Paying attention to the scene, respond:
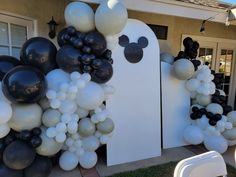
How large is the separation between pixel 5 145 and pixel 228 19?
15.2 ft

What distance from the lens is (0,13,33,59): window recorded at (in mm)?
→ 3462

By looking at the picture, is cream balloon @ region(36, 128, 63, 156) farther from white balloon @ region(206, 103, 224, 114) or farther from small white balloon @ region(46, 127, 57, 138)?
white balloon @ region(206, 103, 224, 114)

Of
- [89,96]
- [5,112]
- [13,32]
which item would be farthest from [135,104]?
[13,32]

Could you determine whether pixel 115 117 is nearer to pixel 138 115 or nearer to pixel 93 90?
pixel 138 115

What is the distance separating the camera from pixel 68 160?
9.34ft

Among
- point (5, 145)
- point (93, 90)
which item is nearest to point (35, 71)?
point (93, 90)

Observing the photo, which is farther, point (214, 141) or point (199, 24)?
point (199, 24)

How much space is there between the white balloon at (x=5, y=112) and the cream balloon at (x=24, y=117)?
102 mm

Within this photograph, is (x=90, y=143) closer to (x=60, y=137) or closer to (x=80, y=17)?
(x=60, y=137)

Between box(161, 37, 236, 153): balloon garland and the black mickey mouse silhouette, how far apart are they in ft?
2.40

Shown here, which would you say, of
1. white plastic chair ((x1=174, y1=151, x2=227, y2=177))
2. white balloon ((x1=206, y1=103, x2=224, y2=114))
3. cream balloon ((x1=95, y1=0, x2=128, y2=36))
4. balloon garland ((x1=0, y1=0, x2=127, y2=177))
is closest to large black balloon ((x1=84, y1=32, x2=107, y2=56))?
balloon garland ((x1=0, y1=0, x2=127, y2=177))

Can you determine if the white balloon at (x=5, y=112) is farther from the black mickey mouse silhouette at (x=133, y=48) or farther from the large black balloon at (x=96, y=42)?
the black mickey mouse silhouette at (x=133, y=48)

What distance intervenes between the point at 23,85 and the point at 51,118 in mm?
544

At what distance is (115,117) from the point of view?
3207 mm
